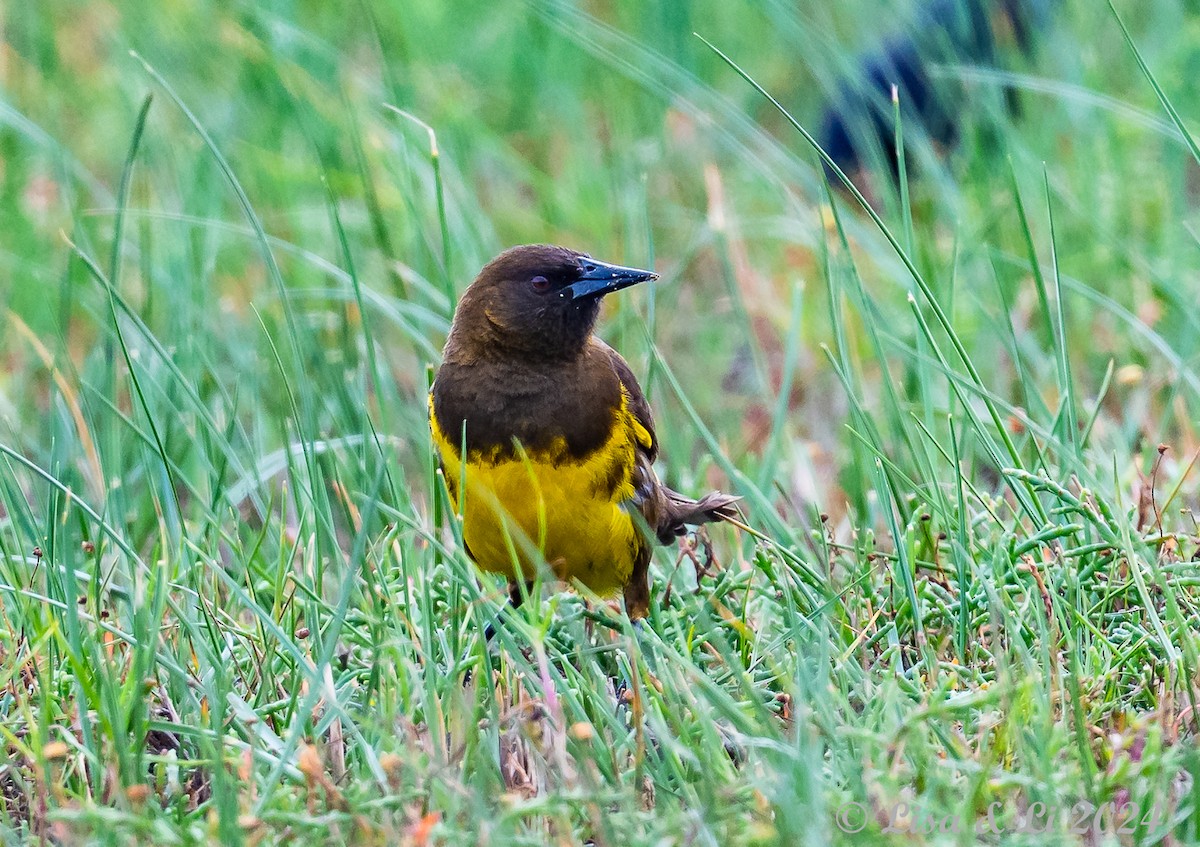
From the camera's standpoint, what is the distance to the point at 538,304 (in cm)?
384

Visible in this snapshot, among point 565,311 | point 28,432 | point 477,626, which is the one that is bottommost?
point 28,432

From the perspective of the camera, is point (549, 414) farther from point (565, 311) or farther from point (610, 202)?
point (610, 202)

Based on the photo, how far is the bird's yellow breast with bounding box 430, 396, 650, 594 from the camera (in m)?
3.59

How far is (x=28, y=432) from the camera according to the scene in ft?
16.6

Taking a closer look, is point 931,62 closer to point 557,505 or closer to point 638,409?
point 638,409

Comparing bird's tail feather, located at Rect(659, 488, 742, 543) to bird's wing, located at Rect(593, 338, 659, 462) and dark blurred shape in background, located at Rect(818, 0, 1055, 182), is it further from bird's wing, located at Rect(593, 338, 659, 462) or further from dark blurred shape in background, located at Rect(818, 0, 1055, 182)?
dark blurred shape in background, located at Rect(818, 0, 1055, 182)

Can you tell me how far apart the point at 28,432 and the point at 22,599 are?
2.11 meters

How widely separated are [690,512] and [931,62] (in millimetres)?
3182

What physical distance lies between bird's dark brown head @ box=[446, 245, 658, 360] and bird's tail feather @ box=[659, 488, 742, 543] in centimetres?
49

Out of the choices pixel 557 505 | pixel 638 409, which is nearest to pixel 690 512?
pixel 638 409

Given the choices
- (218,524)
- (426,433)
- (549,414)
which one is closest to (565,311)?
(549,414)

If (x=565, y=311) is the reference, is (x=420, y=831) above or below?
below

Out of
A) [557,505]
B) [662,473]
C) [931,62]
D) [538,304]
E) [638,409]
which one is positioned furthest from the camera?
[931,62]

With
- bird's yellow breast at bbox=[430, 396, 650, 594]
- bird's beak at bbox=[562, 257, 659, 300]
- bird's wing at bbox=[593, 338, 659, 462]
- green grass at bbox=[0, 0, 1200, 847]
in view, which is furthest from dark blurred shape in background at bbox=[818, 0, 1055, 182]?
bird's yellow breast at bbox=[430, 396, 650, 594]
